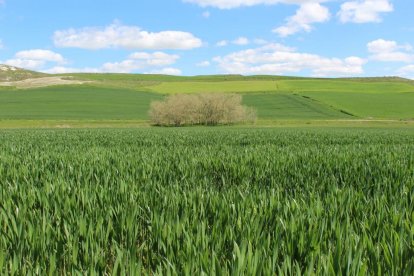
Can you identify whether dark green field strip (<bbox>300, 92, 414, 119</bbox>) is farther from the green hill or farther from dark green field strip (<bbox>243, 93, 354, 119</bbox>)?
dark green field strip (<bbox>243, 93, 354, 119</bbox>)

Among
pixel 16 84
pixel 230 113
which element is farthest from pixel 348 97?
pixel 16 84

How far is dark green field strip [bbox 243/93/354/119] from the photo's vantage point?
260 feet

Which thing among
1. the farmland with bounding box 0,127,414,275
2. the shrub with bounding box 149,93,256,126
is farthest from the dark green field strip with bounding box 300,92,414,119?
the farmland with bounding box 0,127,414,275

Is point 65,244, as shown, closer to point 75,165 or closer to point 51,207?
Result: point 51,207

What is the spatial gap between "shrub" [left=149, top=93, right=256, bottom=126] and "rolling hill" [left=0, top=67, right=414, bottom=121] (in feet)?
27.1

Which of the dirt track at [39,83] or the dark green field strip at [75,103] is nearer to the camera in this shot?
the dark green field strip at [75,103]

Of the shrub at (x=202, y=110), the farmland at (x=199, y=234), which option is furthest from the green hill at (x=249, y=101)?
the farmland at (x=199, y=234)

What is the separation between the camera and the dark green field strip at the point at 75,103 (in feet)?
253

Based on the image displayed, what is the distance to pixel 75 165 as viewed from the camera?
24.6ft

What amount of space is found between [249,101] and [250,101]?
0.23 metres

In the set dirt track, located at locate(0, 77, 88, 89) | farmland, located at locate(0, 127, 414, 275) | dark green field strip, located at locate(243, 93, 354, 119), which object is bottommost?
dark green field strip, located at locate(243, 93, 354, 119)

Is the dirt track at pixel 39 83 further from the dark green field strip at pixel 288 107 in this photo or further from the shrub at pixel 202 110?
the shrub at pixel 202 110

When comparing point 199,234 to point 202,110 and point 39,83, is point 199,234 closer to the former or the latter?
point 202,110

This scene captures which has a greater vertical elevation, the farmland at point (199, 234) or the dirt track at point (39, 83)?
the dirt track at point (39, 83)
